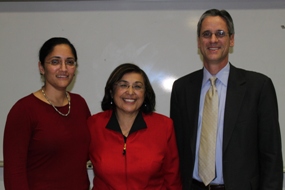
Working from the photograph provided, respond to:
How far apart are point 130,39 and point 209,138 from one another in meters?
1.11

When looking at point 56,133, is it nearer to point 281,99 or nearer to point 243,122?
point 243,122

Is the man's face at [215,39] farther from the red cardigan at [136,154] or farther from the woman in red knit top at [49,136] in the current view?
the woman in red knit top at [49,136]

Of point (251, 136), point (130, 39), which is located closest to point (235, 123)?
point (251, 136)

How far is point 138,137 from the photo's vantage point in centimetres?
174

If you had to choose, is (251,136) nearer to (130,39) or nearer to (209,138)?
(209,138)

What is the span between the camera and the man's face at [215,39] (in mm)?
1625

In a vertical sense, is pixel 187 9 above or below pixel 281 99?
above

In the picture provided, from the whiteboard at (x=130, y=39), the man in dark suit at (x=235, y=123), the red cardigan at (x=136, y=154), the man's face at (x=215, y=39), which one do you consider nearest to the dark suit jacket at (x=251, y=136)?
the man in dark suit at (x=235, y=123)

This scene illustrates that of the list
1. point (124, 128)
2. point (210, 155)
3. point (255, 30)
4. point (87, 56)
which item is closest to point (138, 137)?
point (124, 128)

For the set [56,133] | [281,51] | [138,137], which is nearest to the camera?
[56,133]

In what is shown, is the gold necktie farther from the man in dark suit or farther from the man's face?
the man's face

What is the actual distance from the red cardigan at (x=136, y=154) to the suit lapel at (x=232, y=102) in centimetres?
34

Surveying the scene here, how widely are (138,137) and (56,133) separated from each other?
0.46 m

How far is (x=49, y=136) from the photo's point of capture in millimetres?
1547
